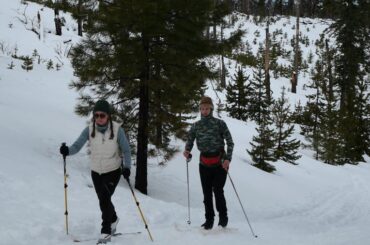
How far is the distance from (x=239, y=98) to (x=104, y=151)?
23.7 m

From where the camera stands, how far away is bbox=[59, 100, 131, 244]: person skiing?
566 centimetres

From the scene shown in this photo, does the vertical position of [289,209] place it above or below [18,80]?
below

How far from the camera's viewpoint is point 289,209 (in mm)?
11703

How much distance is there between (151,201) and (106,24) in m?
3.97

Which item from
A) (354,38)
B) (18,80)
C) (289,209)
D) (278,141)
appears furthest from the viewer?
(354,38)

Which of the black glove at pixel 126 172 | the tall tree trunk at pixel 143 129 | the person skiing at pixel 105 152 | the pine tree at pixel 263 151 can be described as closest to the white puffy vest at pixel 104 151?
the person skiing at pixel 105 152

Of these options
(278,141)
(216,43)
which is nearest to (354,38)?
(278,141)

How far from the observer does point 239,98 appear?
28.7 metres

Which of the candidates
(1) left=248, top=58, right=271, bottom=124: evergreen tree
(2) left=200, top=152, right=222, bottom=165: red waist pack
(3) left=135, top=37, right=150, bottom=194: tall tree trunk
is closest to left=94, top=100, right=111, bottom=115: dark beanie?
(2) left=200, top=152, right=222, bottom=165: red waist pack

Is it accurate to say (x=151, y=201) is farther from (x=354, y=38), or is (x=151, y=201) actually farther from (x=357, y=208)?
(x=354, y=38)

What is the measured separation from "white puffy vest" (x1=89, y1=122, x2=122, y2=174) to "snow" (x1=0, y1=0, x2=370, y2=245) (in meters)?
1.17

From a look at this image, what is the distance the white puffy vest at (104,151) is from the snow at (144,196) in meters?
1.17

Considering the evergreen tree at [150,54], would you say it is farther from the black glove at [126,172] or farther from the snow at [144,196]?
the black glove at [126,172]

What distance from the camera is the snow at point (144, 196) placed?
6.52 m
